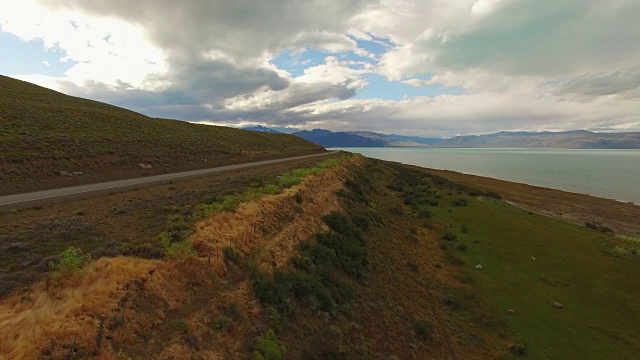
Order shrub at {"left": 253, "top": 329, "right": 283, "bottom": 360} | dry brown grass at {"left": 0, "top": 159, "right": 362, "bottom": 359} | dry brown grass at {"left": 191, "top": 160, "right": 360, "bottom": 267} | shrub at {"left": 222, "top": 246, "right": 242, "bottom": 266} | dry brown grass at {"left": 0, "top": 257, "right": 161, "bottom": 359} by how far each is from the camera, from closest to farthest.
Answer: dry brown grass at {"left": 0, "top": 257, "right": 161, "bottom": 359} < dry brown grass at {"left": 0, "top": 159, "right": 362, "bottom": 359} < shrub at {"left": 253, "top": 329, "right": 283, "bottom": 360} < shrub at {"left": 222, "top": 246, "right": 242, "bottom": 266} < dry brown grass at {"left": 191, "top": 160, "right": 360, "bottom": 267}

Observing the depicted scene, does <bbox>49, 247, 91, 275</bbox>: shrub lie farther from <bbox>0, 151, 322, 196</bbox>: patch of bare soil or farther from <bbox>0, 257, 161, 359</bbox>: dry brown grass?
<bbox>0, 151, 322, 196</bbox>: patch of bare soil

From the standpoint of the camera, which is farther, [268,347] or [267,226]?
[267,226]

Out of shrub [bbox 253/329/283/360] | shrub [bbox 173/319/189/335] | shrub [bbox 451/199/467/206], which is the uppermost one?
shrub [bbox 173/319/189/335]

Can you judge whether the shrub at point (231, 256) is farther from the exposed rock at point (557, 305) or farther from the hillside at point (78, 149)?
the hillside at point (78, 149)

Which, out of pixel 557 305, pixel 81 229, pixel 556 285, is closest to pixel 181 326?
pixel 81 229

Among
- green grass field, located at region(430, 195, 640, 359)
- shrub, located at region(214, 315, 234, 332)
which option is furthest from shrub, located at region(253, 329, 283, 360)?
green grass field, located at region(430, 195, 640, 359)

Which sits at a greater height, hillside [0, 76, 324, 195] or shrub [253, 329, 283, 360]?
hillside [0, 76, 324, 195]

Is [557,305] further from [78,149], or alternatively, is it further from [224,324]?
[78,149]
